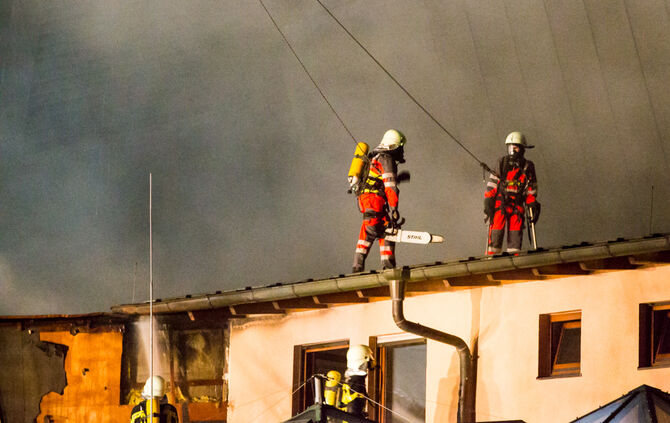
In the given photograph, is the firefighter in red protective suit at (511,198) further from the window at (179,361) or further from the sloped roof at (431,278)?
→ the window at (179,361)

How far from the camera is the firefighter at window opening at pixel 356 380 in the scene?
1380 cm

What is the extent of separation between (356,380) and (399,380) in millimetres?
2530

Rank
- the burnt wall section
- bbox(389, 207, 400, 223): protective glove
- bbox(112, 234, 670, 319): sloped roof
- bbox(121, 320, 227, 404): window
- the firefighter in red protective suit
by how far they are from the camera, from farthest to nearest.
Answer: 1. the burnt wall section
2. bbox(121, 320, 227, 404): window
3. the firefighter in red protective suit
4. bbox(389, 207, 400, 223): protective glove
5. bbox(112, 234, 670, 319): sloped roof

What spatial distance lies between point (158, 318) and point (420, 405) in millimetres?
4718

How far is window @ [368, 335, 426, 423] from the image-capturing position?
16.4m

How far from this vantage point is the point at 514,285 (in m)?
15.0

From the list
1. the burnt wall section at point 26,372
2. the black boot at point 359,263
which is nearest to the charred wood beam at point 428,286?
the black boot at point 359,263

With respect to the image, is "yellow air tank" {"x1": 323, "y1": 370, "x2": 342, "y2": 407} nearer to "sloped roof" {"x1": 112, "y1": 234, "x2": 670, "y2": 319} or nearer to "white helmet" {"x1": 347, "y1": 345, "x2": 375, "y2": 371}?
"white helmet" {"x1": 347, "y1": 345, "x2": 375, "y2": 371}

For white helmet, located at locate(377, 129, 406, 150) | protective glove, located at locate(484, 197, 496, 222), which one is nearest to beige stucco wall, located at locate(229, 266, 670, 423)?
white helmet, located at locate(377, 129, 406, 150)

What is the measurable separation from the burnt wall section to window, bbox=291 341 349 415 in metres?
3.58

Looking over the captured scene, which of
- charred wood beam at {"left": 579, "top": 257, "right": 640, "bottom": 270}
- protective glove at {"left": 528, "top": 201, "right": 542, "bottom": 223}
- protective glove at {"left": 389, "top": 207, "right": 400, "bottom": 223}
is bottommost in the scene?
charred wood beam at {"left": 579, "top": 257, "right": 640, "bottom": 270}

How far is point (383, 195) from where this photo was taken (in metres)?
16.8

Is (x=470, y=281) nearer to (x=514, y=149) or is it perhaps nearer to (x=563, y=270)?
(x=563, y=270)

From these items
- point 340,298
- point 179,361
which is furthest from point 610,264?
point 179,361
